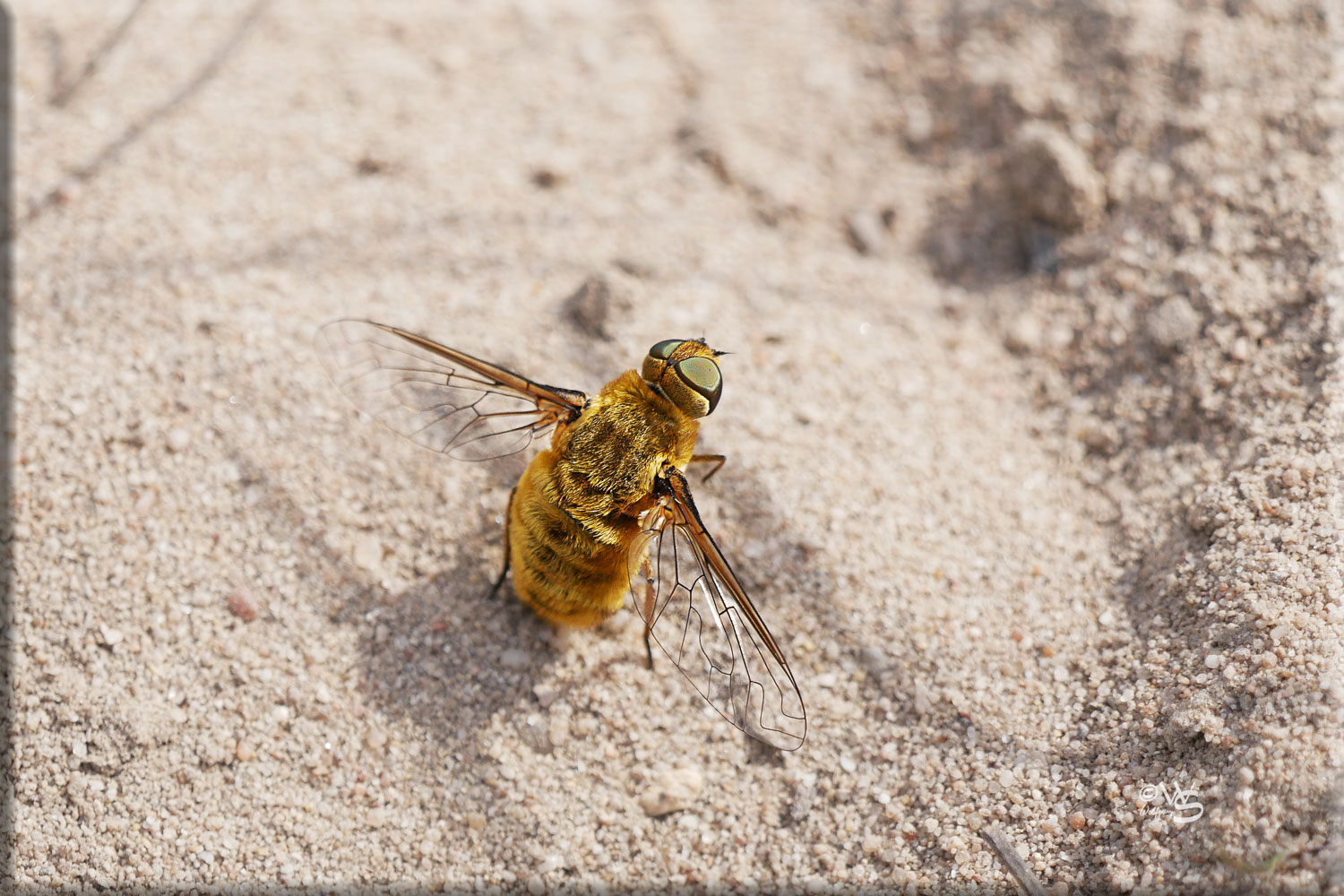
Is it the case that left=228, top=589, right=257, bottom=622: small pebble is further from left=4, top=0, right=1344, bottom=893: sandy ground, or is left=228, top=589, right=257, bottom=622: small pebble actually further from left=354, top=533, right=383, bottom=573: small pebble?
left=354, top=533, right=383, bottom=573: small pebble

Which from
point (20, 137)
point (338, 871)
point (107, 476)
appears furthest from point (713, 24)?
point (338, 871)

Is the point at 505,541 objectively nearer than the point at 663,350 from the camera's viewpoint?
No

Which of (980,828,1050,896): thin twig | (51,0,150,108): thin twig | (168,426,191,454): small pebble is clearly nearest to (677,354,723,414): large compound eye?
(980,828,1050,896): thin twig

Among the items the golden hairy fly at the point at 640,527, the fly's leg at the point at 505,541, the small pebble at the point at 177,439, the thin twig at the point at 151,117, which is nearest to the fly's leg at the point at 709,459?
the golden hairy fly at the point at 640,527

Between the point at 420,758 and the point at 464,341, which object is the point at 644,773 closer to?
the point at 420,758

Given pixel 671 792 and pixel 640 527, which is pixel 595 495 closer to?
pixel 640 527

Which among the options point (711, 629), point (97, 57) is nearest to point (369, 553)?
point (711, 629)
